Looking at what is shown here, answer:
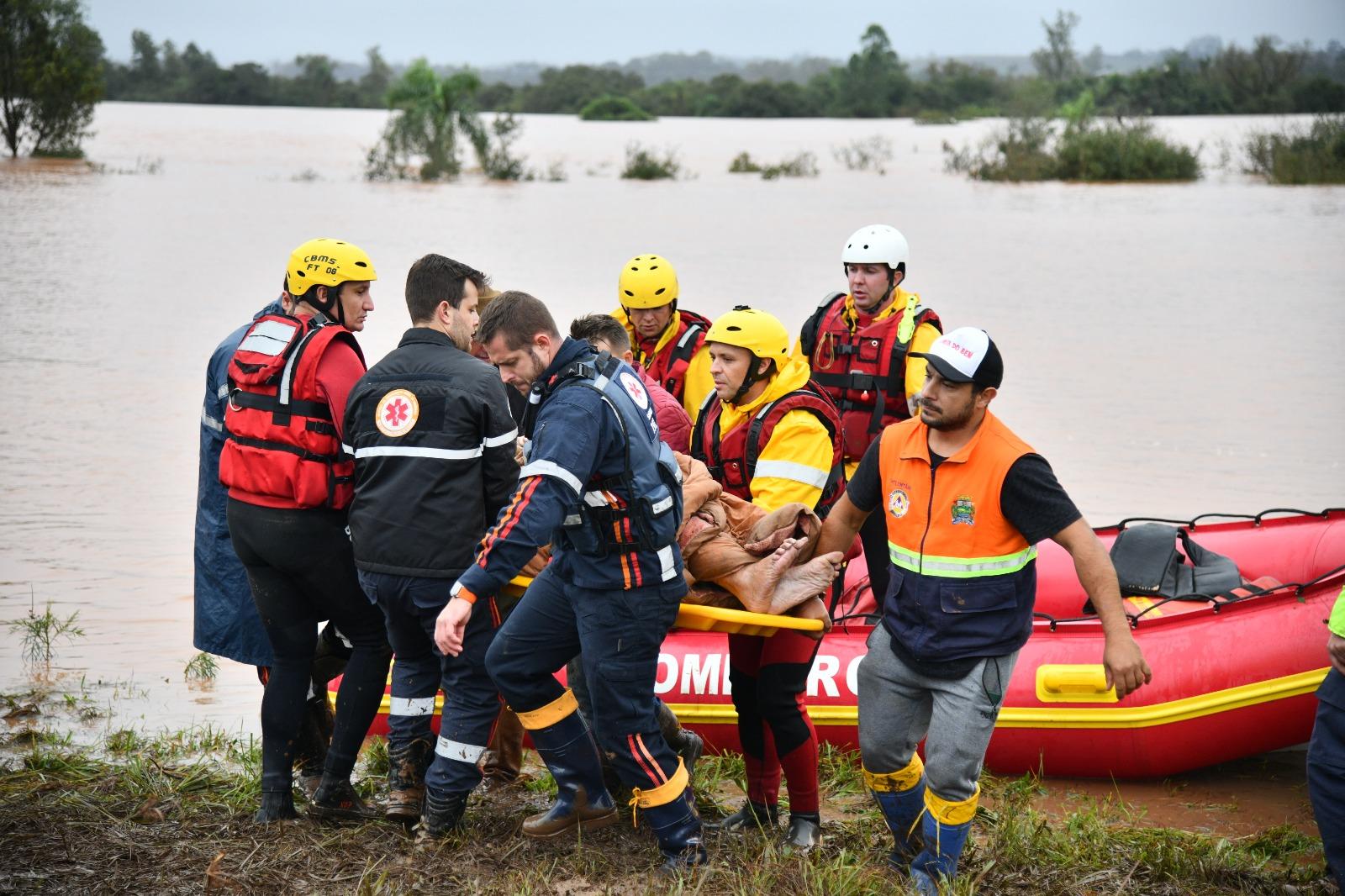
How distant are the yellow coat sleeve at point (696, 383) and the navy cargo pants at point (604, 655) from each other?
2.02 metres

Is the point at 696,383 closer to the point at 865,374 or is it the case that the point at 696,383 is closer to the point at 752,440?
the point at 865,374

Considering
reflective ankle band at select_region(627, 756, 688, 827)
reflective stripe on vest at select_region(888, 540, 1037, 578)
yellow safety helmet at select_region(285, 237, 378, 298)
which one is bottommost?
reflective ankle band at select_region(627, 756, 688, 827)

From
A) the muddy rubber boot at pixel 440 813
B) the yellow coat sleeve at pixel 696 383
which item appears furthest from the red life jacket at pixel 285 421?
the yellow coat sleeve at pixel 696 383

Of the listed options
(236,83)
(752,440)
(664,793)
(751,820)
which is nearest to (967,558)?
(752,440)

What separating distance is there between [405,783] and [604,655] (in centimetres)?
101

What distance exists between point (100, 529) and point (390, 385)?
20.1ft

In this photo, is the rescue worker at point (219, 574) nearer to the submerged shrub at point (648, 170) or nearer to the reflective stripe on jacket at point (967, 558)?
the reflective stripe on jacket at point (967, 558)

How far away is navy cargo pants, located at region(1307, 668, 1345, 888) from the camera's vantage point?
3.77 m

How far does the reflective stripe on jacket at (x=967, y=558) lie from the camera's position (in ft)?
12.0

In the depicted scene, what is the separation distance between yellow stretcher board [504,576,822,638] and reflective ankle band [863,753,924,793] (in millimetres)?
451

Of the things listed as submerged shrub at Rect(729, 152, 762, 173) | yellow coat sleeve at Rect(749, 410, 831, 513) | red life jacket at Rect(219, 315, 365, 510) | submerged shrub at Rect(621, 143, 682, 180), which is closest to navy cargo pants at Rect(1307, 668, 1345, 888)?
yellow coat sleeve at Rect(749, 410, 831, 513)

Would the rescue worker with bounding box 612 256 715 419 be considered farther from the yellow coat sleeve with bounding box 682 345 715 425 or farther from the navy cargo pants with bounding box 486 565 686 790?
the navy cargo pants with bounding box 486 565 686 790

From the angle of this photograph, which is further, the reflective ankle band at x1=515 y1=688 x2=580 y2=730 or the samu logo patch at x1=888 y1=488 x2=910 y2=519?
the reflective ankle band at x1=515 y1=688 x2=580 y2=730

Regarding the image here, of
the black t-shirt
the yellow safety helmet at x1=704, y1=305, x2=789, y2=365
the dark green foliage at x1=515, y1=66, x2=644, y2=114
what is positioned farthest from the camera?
the dark green foliage at x1=515, y1=66, x2=644, y2=114
